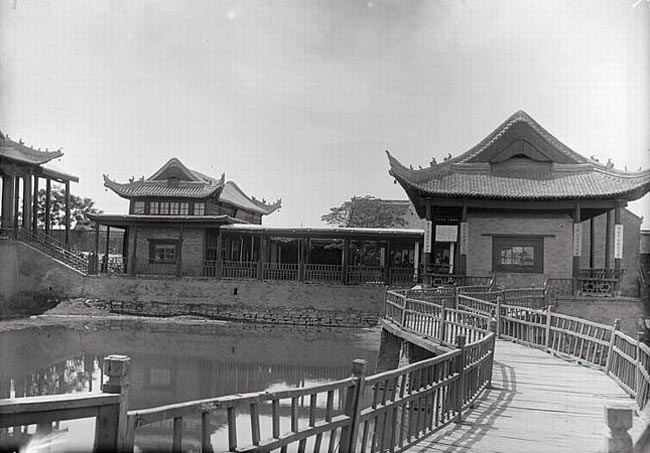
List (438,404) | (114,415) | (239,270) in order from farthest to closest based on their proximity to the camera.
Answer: (239,270), (438,404), (114,415)

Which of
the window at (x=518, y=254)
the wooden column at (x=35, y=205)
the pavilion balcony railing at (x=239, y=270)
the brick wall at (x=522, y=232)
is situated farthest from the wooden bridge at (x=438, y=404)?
the wooden column at (x=35, y=205)

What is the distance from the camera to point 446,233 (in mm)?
27188

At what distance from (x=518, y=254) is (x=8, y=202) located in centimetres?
2004

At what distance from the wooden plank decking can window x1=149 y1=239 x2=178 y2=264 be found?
63.8ft

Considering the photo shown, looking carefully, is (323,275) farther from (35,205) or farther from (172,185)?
(35,205)

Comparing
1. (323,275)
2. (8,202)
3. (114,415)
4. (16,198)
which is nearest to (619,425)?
(114,415)

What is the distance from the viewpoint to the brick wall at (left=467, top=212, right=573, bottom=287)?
809 inches

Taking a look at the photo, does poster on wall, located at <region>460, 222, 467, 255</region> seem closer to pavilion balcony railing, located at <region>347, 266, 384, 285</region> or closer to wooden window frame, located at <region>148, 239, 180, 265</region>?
pavilion balcony railing, located at <region>347, 266, 384, 285</region>

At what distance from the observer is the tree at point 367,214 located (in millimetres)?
35281

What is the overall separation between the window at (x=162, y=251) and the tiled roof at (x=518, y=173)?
11.4 metres

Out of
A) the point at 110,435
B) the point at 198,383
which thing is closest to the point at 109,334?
the point at 198,383

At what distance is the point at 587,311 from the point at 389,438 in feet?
48.4

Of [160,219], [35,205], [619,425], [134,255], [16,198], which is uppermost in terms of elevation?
[16,198]

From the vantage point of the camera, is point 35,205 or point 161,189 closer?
point 35,205
